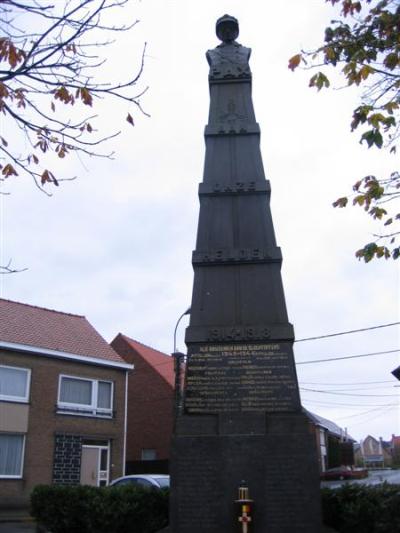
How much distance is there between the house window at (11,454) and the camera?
2034cm

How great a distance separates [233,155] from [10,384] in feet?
46.6

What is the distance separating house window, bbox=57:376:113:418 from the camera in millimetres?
22688

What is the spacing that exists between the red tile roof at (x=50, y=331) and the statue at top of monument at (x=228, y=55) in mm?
13620

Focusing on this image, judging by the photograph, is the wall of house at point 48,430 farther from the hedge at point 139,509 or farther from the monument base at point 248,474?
the monument base at point 248,474

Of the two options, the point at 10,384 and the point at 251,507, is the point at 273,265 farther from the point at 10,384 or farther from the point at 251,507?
the point at 10,384

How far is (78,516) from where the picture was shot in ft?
28.8

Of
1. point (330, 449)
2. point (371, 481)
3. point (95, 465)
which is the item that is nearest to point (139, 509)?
point (371, 481)

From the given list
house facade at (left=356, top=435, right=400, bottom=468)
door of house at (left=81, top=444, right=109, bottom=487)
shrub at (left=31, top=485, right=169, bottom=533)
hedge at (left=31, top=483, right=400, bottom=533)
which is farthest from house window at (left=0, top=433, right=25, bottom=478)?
house facade at (left=356, top=435, right=400, bottom=468)

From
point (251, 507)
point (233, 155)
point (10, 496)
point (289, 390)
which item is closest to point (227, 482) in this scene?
point (251, 507)

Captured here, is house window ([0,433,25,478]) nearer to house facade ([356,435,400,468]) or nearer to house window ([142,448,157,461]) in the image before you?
house window ([142,448,157,461])

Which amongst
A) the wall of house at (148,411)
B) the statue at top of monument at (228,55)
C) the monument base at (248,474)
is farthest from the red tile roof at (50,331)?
the monument base at (248,474)

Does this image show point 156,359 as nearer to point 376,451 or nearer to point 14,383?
point 14,383

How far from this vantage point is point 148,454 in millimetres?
32188

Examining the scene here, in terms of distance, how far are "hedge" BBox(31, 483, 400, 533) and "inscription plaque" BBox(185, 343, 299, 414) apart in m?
1.48
